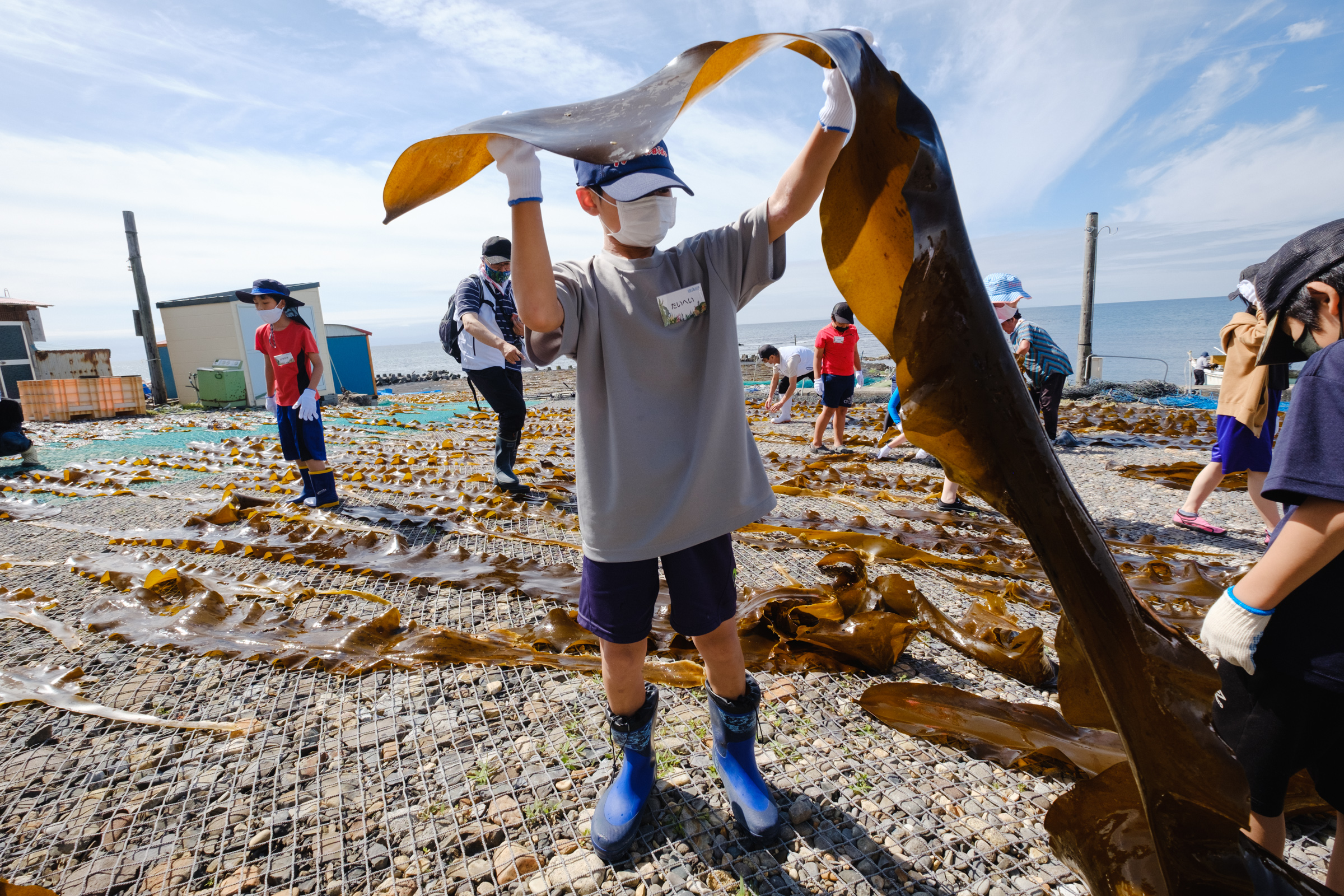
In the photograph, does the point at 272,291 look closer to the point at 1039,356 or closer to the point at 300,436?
the point at 300,436

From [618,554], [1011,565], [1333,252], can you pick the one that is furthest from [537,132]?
[1011,565]

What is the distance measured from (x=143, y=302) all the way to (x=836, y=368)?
16.9m

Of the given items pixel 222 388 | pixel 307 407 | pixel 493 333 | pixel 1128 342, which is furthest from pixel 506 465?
pixel 1128 342

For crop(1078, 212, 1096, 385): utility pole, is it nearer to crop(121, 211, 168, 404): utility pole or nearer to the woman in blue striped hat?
the woman in blue striped hat

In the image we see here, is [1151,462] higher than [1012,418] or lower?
lower

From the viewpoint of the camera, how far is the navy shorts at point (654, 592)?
1.58 metres

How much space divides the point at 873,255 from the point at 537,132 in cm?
70

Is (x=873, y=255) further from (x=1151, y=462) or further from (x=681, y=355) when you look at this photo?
(x=1151, y=462)

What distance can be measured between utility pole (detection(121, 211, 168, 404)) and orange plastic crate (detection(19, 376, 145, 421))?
148cm

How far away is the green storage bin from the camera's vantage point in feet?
47.6

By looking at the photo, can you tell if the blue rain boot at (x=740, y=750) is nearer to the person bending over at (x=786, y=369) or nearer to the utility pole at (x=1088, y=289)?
the person bending over at (x=786, y=369)

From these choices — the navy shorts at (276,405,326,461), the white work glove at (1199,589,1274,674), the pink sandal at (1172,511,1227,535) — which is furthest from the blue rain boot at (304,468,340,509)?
the pink sandal at (1172,511,1227,535)

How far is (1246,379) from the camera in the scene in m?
3.71

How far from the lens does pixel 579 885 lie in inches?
59.2
